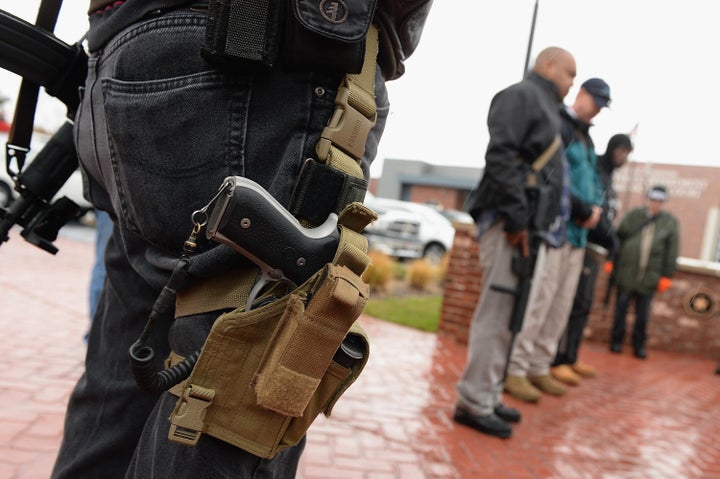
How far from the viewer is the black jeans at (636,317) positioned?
6922 mm

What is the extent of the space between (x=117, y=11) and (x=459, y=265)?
5047 millimetres

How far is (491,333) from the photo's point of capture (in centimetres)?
316

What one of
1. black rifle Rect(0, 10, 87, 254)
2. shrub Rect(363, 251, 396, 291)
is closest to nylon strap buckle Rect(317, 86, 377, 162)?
black rifle Rect(0, 10, 87, 254)

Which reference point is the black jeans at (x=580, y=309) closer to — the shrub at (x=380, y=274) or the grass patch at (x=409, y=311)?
the grass patch at (x=409, y=311)

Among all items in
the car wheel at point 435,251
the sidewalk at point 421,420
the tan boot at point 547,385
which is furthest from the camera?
the car wheel at point 435,251

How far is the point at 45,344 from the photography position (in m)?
3.69

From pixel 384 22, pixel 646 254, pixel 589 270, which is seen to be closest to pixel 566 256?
pixel 589 270

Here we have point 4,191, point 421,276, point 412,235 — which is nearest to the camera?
point 421,276

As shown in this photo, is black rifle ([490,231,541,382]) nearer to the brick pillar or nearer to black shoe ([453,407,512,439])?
black shoe ([453,407,512,439])

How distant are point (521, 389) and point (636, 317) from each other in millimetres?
3674

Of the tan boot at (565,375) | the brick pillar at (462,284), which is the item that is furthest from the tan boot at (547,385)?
the brick pillar at (462,284)

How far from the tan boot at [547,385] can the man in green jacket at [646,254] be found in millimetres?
2947

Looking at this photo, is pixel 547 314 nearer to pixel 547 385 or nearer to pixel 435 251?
pixel 547 385

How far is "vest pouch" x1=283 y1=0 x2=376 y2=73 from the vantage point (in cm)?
83
